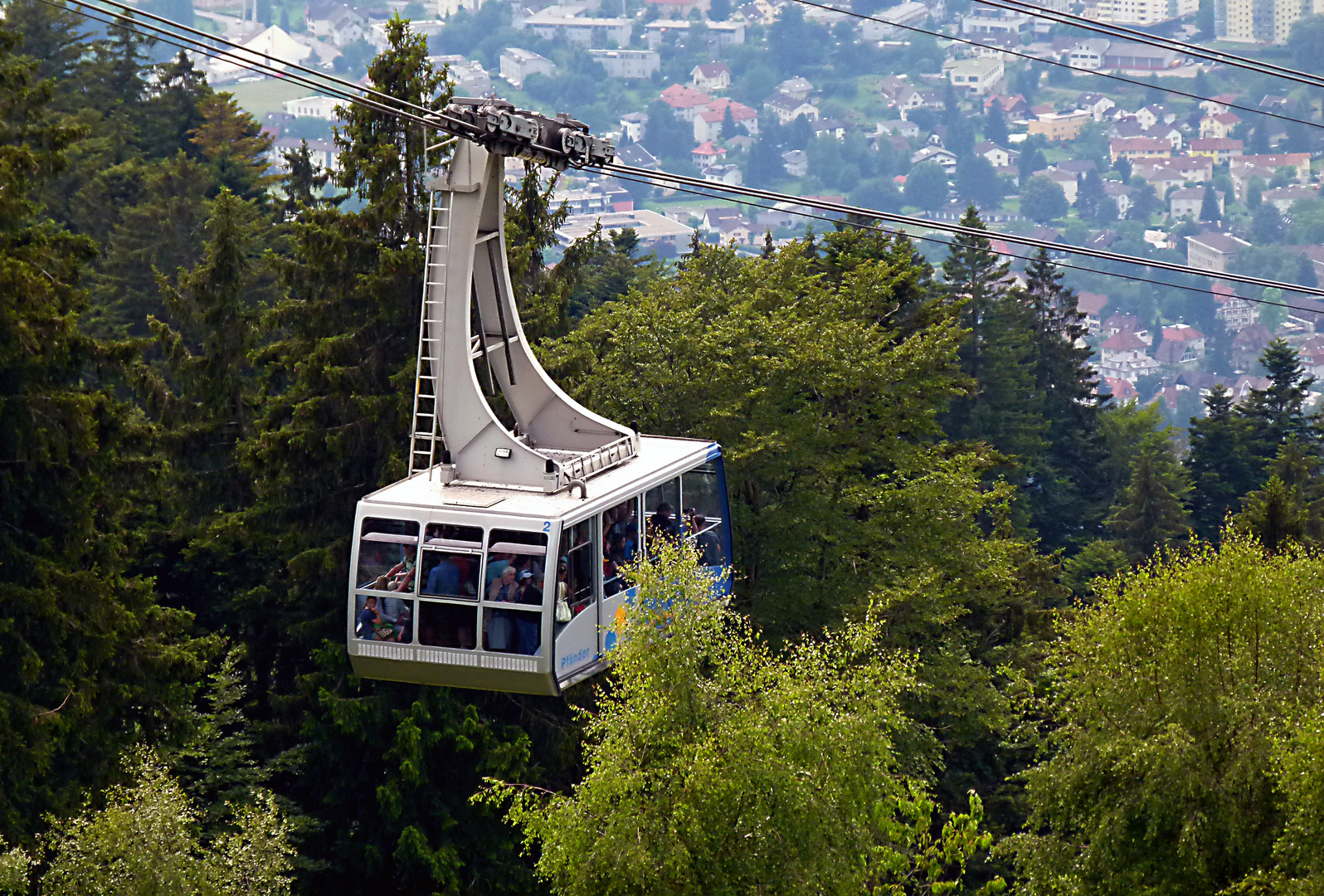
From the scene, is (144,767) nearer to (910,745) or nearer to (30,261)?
(30,261)

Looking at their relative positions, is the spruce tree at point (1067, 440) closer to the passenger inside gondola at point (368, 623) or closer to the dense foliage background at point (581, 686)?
the dense foliage background at point (581, 686)

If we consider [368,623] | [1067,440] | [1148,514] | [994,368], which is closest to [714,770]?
[368,623]

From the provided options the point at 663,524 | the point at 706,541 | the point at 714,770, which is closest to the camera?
the point at 714,770

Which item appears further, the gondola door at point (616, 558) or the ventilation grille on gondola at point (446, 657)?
the gondola door at point (616, 558)

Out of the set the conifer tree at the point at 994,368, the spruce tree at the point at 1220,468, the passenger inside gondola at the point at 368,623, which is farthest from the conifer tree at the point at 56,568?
the spruce tree at the point at 1220,468

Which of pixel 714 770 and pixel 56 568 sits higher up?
pixel 714 770

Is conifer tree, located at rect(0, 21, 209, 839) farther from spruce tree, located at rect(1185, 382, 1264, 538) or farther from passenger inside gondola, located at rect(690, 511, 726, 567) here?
spruce tree, located at rect(1185, 382, 1264, 538)

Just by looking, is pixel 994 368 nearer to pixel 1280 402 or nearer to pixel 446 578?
pixel 1280 402

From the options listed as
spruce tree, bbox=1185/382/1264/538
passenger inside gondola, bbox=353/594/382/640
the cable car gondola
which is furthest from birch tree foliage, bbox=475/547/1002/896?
Result: spruce tree, bbox=1185/382/1264/538
